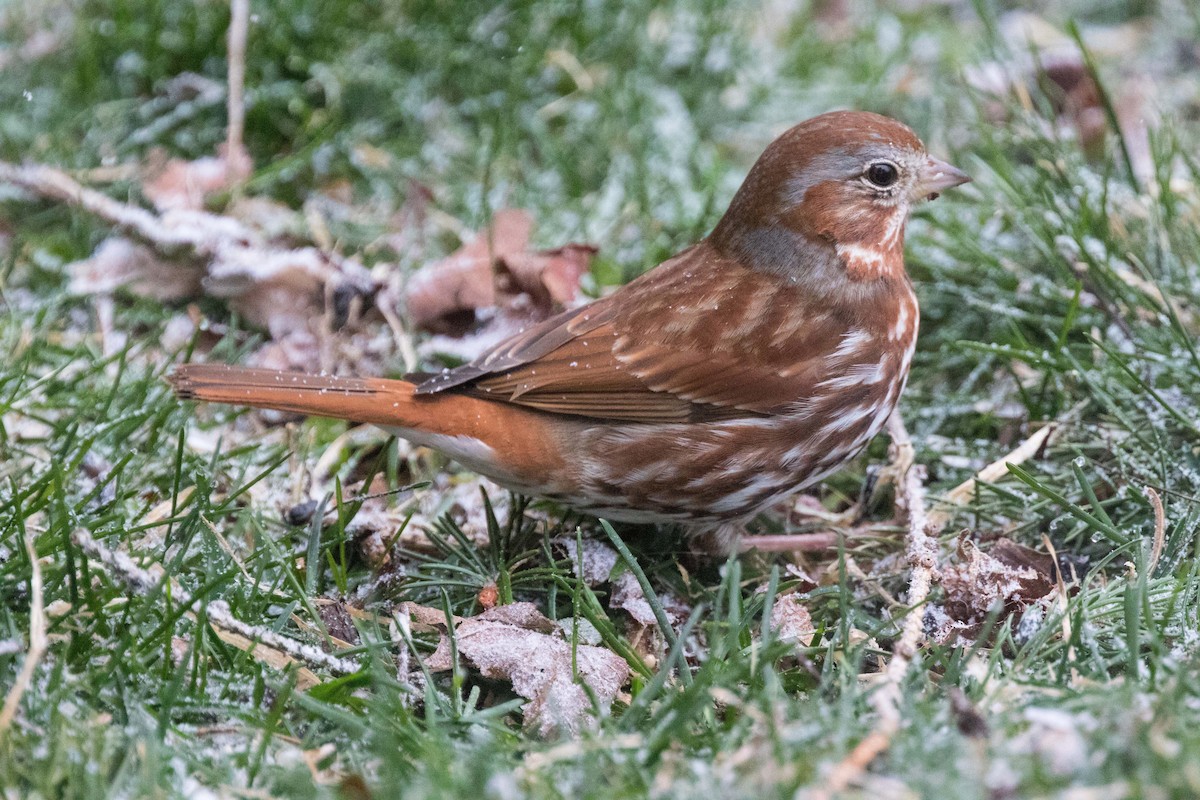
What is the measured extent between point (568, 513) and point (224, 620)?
137 centimetres

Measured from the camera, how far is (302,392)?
3516mm

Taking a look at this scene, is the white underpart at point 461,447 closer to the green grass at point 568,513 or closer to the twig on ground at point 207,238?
the green grass at point 568,513

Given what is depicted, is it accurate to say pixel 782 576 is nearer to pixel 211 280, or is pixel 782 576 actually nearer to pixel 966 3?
pixel 211 280

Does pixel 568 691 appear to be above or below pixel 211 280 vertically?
below

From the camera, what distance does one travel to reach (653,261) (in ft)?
16.2

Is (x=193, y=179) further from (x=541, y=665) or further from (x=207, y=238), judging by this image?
(x=541, y=665)

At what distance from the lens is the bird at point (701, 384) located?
362cm

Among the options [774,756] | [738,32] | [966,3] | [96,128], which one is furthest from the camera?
[966,3]

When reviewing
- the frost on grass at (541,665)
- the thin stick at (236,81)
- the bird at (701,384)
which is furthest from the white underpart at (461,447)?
the thin stick at (236,81)

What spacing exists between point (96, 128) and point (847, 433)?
3.46 metres

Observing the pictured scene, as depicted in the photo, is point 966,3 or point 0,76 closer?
point 0,76

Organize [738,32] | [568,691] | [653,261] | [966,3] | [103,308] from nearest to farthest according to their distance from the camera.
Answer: [568,691] → [103,308] → [653,261] → [738,32] → [966,3]

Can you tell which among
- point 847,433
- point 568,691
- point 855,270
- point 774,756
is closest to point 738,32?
point 855,270

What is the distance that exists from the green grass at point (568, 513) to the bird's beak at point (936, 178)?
0.48 m
